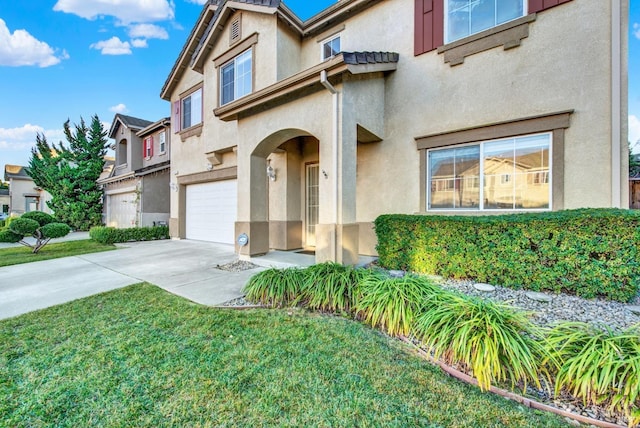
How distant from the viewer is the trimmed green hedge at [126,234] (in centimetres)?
1177

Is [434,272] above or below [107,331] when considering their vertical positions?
above

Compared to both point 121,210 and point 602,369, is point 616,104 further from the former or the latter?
point 121,210

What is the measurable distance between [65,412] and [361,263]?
550cm

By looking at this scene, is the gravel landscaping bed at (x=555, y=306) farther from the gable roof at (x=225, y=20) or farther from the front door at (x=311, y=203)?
the gable roof at (x=225, y=20)

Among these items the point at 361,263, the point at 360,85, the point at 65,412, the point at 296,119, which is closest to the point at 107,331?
the point at 65,412

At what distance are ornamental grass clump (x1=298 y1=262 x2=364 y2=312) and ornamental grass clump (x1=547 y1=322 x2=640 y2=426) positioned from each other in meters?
2.46

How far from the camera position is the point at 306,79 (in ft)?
20.0

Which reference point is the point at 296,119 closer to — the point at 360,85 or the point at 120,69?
the point at 360,85

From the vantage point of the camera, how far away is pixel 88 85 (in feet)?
56.8

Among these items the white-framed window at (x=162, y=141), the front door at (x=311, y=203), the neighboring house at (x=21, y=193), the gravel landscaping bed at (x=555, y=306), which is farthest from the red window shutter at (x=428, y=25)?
the neighboring house at (x=21, y=193)

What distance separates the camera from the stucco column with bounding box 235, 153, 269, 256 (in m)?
7.67

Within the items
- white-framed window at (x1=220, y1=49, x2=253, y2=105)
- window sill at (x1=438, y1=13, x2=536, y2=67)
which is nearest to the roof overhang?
window sill at (x1=438, y1=13, x2=536, y2=67)

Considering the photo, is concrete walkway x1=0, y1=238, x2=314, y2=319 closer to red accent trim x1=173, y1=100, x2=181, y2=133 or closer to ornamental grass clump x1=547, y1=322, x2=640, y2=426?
ornamental grass clump x1=547, y1=322, x2=640, y2=426

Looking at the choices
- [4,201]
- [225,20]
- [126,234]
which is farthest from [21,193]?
[225,20]
